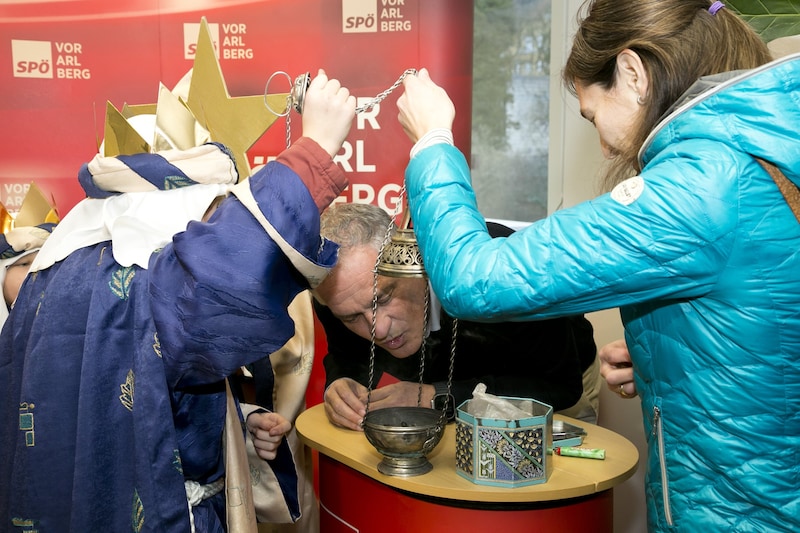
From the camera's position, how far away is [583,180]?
3182 millimetres

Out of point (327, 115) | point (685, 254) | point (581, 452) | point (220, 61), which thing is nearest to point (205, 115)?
point (327, 115)

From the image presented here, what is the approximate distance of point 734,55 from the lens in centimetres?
126

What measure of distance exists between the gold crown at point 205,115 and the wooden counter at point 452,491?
0.76 metres

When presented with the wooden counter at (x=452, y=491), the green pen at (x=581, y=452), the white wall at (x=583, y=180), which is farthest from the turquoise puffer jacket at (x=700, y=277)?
the white wall at (x=583, y=180)

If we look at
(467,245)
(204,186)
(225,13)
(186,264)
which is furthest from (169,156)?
(225,13)

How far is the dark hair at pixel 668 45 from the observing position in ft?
Result: 4.12

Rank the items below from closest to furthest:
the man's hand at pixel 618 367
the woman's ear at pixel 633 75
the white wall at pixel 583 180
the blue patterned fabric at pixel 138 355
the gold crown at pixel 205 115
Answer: the blue patterned fabric at pixel 138 355, the woman's ear at pixel 633 75, the gold crown at pixel 205 115, the man's hand at pixel 618 367, the white wall at pixel 583 180

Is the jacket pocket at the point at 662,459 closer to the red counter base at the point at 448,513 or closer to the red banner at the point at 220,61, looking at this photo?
the red counter base at the point at 448,513

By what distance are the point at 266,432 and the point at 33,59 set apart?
2.14 metres

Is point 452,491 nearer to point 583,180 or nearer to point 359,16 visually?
point 583,180

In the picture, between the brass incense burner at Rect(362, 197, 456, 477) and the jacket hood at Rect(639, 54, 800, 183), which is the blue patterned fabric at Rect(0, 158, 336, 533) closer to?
the brass incense burner at Rect(362, 197, 456, 477)

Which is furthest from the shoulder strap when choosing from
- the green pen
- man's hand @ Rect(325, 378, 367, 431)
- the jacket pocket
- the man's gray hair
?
man's hand @ Rect(325, 378, 367, 431)

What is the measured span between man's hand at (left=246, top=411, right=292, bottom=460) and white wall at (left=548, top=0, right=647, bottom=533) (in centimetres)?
166

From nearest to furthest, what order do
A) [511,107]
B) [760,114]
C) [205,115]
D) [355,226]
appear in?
[760,114] → [205,115] → [355,226] → [511,107]
